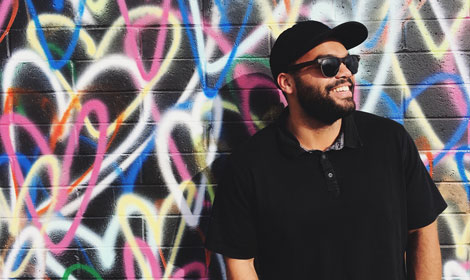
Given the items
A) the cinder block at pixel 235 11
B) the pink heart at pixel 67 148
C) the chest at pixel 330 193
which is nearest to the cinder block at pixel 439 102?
the chest at pixel 330 193

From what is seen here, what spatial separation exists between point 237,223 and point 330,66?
79cm

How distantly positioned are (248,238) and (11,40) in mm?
1697

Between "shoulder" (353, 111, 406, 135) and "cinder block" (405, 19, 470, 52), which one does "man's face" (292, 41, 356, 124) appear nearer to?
"shoulder" (353, 111, 406, 135)

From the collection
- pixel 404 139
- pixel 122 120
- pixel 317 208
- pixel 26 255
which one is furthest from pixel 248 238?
pixel 26 255

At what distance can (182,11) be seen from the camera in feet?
7.82

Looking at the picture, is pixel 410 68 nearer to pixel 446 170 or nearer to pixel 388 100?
pixel 388 100

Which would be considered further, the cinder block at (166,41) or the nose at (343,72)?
the cinder block at (166,41)

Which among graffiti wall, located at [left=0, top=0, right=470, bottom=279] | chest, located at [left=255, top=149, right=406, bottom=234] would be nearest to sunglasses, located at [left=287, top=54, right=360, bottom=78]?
chest, located at [left=255, top=149, right=406, bottom=234]

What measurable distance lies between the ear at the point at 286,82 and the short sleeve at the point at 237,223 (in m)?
0.42

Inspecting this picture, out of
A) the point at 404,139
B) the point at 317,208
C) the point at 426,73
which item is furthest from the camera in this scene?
the point at 426,73

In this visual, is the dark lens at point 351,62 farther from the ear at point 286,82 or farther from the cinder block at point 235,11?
the cinder block at point 235,11

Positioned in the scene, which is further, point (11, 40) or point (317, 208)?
point (11, 40)

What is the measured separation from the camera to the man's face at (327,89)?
1887 mm

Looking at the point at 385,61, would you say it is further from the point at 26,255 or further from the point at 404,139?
the point at 26,255
